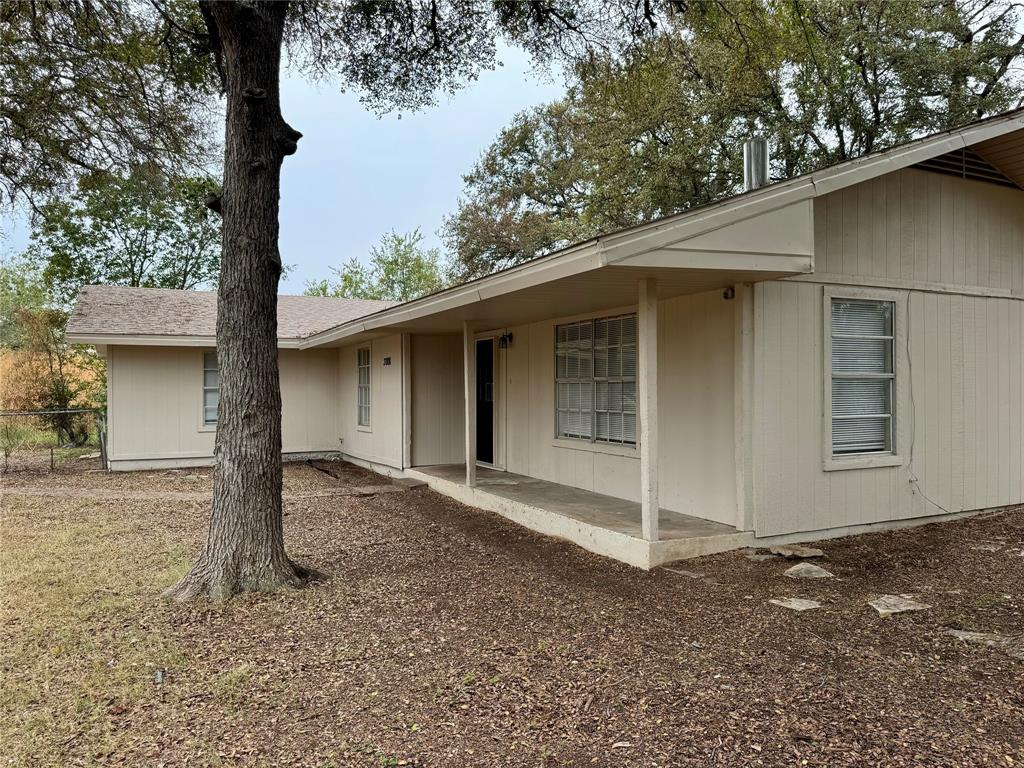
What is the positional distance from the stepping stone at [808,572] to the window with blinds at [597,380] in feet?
7.04

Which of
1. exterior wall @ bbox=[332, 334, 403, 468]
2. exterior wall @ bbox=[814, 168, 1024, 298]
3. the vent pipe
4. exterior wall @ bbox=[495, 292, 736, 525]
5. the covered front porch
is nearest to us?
the covered front porch

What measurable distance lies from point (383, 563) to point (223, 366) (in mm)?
→ 2005

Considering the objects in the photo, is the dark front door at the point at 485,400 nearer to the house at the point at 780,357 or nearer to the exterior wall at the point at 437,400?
the exterior wall at the point at 437,400

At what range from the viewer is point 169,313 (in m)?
12.8

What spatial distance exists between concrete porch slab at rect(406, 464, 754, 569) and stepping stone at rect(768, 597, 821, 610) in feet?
3.10

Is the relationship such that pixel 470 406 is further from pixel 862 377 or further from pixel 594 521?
pixel 862 377

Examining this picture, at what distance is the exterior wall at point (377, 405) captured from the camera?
10.4 m

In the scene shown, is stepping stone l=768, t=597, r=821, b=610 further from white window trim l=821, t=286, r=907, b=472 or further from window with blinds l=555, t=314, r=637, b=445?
window with blinds l=555, t=314, r=637, b=445

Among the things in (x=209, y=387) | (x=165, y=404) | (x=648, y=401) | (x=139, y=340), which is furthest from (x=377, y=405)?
(x=648, y=401)

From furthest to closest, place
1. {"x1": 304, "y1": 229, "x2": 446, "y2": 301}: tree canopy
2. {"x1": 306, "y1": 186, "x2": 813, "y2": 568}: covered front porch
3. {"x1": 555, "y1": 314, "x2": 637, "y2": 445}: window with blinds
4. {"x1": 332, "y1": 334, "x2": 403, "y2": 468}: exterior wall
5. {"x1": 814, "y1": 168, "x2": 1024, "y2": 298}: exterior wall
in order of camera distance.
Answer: {"x1": 304, "y1": 229, "x2": 446, "y2": 301}: tree canopy, {"x1": 332, "y1": 334, "x2": 403, "y2": 468}: exterior wall, {"x1": 555, "y1": 314, "x2": 637, "y2": 445}: window with blinds, {"x1": 814, "y1": 168, "x2": 1024, "y2": 298}: exterior wall, {"x1": 306, "y1": 186, "x2": 813, "y2": 568}: covered front porch

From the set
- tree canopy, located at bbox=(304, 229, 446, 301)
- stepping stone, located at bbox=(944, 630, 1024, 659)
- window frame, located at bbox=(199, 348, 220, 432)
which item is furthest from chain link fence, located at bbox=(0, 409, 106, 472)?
tree canopy, located at bbox=(304, 229, 446, 301)

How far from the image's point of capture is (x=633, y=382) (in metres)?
6.65

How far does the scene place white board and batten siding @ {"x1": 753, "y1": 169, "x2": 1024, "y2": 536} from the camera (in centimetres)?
555

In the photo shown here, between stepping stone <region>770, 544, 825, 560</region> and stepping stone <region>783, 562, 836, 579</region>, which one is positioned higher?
stepping stone <region>770, 544, 825, 560</region>
